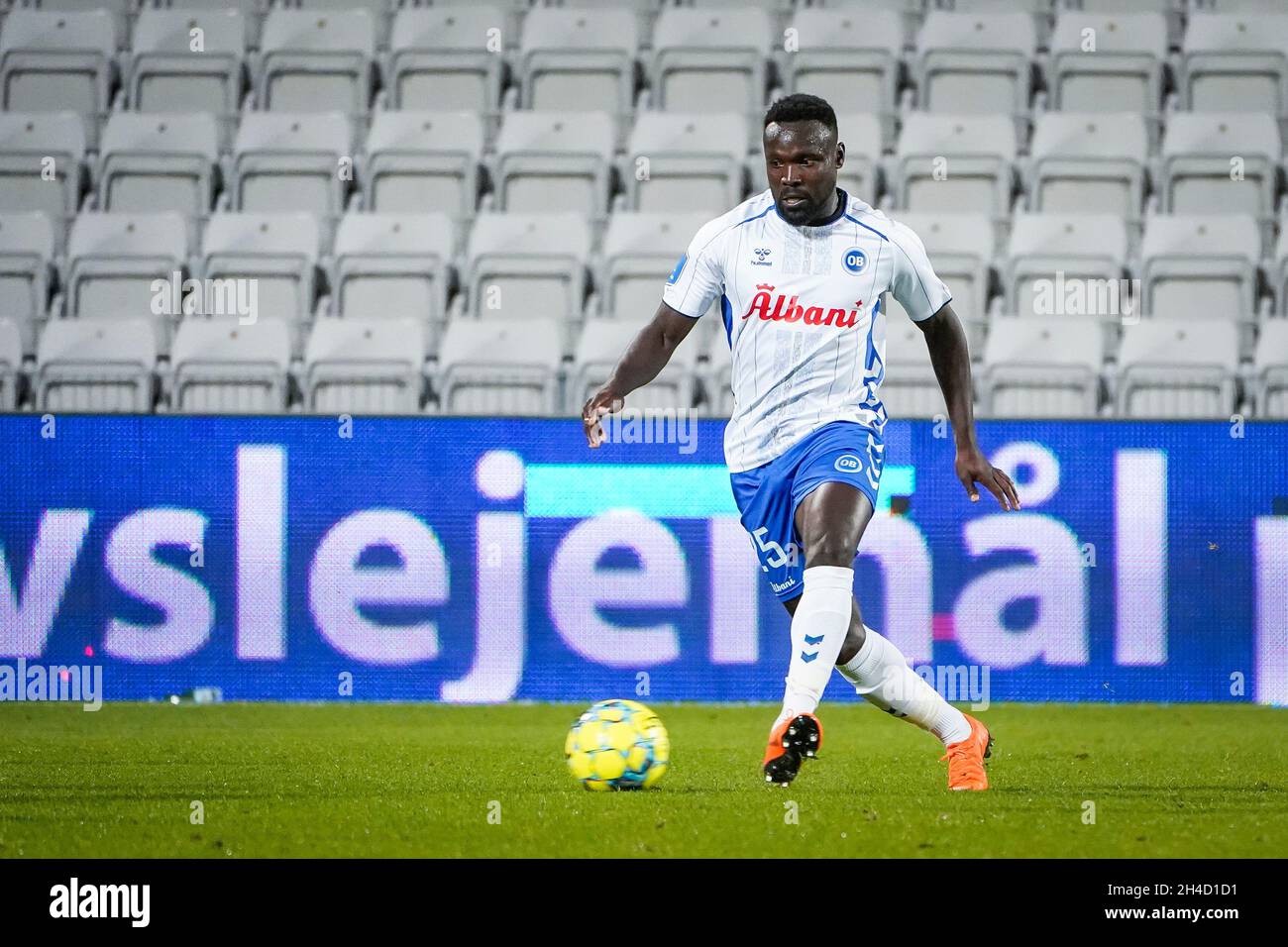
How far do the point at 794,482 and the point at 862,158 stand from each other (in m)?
6.60

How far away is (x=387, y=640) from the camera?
28.3 ft

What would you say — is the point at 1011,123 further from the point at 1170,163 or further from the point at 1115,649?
the point at 1115,649

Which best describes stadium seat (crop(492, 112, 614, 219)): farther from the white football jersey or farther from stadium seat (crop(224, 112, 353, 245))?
the white football jersey

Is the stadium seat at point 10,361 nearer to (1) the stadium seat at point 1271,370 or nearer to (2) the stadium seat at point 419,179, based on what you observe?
(2) the stadium seat at point 419,179

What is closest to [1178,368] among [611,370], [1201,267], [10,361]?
[1201,267]

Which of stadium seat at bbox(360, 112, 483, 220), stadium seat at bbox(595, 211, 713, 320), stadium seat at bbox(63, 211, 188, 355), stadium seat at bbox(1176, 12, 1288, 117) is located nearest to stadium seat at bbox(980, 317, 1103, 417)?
stadium seat at bbox(595, 211, 713, 320)

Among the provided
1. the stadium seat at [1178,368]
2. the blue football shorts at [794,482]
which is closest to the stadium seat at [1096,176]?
the stadium seat at [1178,368]

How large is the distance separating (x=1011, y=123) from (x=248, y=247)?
5.23m

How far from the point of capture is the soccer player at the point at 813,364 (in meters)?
5.21

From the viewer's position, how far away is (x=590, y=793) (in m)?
5.46

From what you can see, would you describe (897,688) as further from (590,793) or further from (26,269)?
(26,269)

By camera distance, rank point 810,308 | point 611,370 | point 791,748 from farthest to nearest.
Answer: point 611,370
point 810,308
point 791,748

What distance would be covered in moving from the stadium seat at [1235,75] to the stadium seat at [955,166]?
1.46m

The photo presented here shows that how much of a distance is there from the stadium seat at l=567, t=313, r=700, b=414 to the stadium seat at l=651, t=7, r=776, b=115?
110 inches
